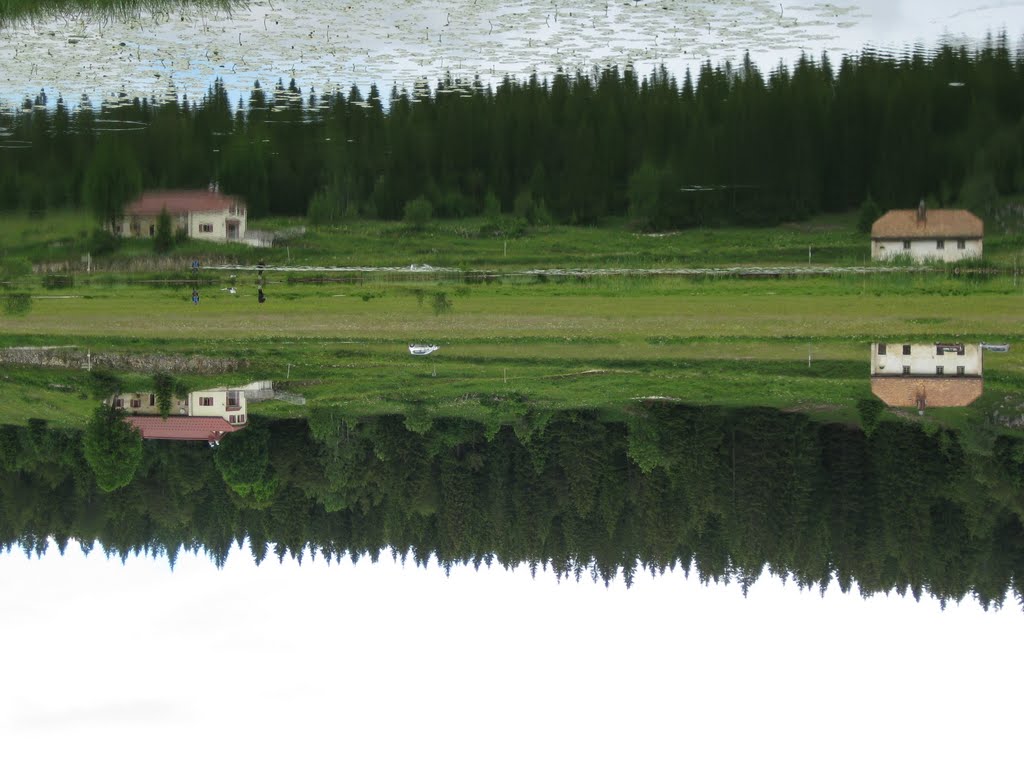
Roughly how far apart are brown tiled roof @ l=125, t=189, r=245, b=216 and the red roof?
11316 millimetres

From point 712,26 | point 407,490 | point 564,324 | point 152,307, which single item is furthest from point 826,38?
point 152,307

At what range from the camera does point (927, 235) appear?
191ft

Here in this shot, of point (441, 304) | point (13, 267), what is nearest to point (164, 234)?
point (13, 267)

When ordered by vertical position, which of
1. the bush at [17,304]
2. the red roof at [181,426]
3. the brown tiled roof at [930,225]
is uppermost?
the brown tiled roof at [930,225]

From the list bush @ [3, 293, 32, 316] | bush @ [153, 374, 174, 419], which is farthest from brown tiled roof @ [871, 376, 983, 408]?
bush @ [3, 293, 32, 316]

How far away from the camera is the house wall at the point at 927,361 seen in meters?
51.9

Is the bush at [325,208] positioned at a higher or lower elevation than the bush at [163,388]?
higher

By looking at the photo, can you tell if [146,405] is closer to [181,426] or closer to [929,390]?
[181,426]

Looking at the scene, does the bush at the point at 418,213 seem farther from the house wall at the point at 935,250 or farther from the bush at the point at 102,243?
the house wall at the point at 935,250

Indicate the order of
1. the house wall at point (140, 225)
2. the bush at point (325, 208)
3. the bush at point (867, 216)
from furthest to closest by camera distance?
the bush at point (325, 208), the house wall at point (140, 225), the bush at point (867, 216)

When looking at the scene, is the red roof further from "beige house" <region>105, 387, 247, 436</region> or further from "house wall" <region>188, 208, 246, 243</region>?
"house wall" <region>188, 208, 246, 243</region>

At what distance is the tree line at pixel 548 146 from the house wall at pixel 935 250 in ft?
10.4

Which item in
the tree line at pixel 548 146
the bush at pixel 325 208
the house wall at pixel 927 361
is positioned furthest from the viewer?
the bush at pixel 325 208

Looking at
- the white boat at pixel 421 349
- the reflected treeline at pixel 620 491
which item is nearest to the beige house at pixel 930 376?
the reflected treeline at pixel 620 491
